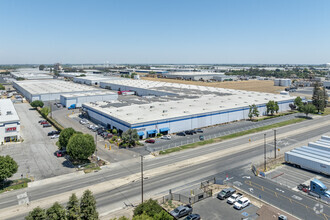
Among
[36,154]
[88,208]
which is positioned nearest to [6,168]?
[36,154]

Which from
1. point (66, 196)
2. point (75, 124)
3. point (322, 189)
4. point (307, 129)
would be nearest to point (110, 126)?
point (75, 124)

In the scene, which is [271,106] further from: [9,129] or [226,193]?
[9,129]

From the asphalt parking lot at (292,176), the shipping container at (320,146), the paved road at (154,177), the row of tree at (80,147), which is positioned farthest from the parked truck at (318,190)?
the row of tree at (80,147)

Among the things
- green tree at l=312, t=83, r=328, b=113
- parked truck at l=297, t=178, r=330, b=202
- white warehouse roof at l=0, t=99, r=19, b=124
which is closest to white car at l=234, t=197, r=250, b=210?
parked truck at l=297, t=178, r=330, b=202

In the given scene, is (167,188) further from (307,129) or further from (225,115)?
(307,129)

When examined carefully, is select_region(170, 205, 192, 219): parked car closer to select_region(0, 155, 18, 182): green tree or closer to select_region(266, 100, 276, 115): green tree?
select_region(0, 155, 18, 182): green tree

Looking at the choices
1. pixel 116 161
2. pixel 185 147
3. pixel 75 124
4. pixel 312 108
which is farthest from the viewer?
pixel 312 108

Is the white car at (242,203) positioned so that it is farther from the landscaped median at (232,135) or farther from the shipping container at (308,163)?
the landscaped median at (232,135)
